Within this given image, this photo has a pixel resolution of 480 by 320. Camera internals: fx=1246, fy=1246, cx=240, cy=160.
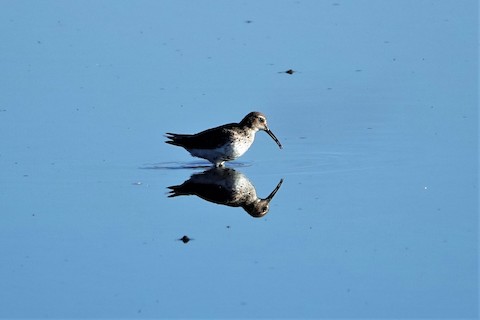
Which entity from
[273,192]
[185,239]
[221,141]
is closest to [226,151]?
[221,141]

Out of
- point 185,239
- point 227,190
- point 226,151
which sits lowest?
point 226,151

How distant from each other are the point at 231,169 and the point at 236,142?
0.31 m

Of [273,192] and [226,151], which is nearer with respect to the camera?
[273,192]

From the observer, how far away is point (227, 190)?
12.6m

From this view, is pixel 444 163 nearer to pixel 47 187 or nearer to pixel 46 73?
pixel 47 187

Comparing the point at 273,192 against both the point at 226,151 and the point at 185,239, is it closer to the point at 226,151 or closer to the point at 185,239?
the point at 226,151

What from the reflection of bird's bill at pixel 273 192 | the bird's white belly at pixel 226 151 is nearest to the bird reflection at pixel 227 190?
the reflection of bird's bill at pixel 273 192

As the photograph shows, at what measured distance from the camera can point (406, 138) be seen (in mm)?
13883

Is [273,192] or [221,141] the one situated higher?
[273,192]

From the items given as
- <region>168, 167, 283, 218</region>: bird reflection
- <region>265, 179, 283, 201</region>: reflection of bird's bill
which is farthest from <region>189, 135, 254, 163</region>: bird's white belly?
<region>265, 179, 283, 201</region>: reflection of bird's bill


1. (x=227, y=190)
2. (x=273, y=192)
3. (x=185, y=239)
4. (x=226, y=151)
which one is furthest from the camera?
(x=226, y=151)

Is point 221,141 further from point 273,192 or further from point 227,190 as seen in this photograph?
point 273,192

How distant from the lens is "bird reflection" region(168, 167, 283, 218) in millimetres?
11974

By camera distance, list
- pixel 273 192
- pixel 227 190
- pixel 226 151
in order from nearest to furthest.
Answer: pixel 273 192
pixel 227 190
pixel 226 151
